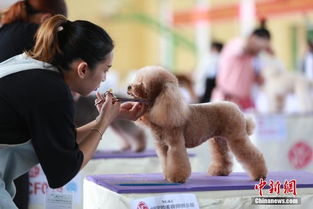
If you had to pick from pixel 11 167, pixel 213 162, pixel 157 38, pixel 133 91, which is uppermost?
pixel 133 91

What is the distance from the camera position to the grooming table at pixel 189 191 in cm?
171

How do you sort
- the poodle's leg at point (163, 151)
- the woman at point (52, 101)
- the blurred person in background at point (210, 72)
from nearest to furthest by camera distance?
the woman at point (52, 101) < the poodle's leg at point (163, 151) < the blurred person in background at point (210, 72)

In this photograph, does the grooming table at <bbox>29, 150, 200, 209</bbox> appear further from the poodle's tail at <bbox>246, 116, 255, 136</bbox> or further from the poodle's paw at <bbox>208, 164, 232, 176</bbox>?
the poodle's tail at <bbox>246, 116, 255, 136</bbox>

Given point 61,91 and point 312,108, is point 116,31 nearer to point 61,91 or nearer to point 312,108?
point 312,108

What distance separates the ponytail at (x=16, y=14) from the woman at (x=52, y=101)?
56 cm

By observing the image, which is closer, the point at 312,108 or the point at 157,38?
the point at 312,108

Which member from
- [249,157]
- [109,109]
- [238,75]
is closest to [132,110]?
[109,109]

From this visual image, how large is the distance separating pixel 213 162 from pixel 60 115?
2.22 feet

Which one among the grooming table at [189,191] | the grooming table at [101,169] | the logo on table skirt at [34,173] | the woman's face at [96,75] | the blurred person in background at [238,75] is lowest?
the blurred person in background at [238,75]

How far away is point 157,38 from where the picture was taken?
1516 cm

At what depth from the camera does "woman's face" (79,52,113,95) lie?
1705mm

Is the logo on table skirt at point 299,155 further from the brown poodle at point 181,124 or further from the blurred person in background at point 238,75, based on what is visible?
the brown poodle at point 181,124

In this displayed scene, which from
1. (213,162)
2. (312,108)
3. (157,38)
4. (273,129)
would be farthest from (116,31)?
(213,162)

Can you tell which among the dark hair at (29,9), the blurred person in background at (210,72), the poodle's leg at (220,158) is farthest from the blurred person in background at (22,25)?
the blurred person in background at (210,72)
